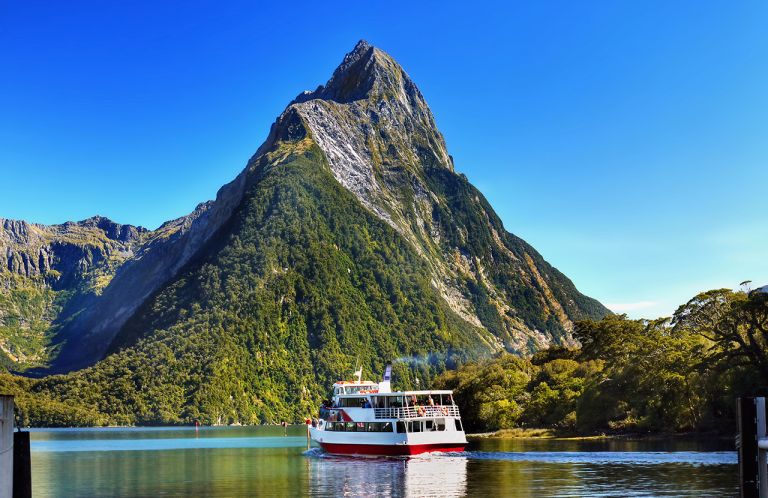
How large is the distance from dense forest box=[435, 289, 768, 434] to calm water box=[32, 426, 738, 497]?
10.2m

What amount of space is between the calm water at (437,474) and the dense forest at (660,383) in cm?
1017

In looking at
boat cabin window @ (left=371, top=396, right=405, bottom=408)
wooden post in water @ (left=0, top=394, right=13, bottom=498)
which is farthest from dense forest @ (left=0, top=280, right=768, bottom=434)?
wooden post in water @ (left=0, top=394, right=13, bottom=498)

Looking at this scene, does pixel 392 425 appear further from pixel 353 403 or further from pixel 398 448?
pixel 353 403

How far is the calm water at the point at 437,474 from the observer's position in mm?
71750

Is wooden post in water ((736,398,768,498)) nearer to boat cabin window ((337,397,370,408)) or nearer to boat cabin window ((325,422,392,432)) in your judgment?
boat cabin window ((325,422,392,432))

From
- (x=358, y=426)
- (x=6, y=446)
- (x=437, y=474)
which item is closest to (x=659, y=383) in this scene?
(x=358, y=426)

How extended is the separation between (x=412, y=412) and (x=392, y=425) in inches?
139

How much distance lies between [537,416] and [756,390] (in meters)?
69.1

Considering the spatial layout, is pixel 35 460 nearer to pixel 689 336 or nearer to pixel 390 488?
pixel 390 488

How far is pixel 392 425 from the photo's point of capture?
384ft

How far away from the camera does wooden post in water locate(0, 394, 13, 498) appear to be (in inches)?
1049

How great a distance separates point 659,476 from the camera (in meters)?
75.9

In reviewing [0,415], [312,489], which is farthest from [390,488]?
[0,415]

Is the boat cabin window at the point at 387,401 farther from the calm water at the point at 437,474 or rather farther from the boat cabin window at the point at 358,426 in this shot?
the calm water at the point at 437,474
